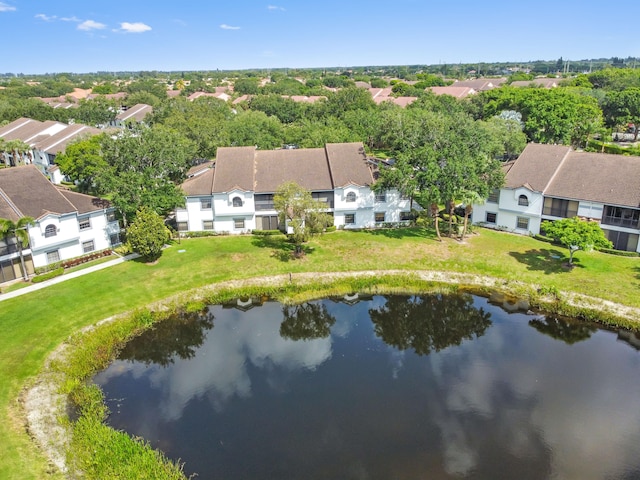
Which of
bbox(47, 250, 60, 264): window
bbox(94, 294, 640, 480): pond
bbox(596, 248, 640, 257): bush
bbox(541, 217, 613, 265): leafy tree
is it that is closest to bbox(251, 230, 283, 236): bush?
bbox(94, 294, 640, 480): pond

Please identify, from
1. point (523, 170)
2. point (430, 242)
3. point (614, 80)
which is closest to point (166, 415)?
point (430, 242)

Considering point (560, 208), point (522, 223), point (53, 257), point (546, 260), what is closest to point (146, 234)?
point (53, 257)

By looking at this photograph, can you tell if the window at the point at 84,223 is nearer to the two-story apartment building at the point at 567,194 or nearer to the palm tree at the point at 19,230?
the palm tree at the point at 19,230

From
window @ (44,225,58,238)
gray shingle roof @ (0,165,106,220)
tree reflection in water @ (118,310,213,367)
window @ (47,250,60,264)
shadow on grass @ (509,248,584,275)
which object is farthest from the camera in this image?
window @ (47,250,60,264)

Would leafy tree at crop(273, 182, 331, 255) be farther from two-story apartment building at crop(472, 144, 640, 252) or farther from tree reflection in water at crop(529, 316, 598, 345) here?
two-story apartment building at crop(472, 144, 640, 252)

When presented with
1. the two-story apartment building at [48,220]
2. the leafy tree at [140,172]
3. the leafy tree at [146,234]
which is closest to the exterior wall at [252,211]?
the leafy tree at [140,172]

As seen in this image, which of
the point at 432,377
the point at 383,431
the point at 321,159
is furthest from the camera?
the point at 321,159

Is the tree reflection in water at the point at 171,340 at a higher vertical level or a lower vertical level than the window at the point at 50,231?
lower

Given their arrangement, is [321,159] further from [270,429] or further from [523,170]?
[270,429]
